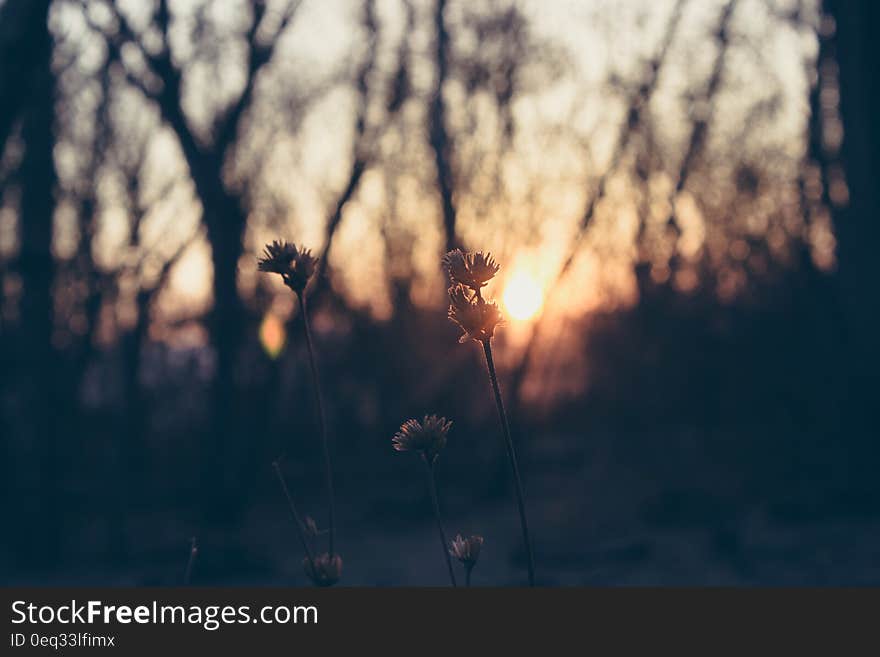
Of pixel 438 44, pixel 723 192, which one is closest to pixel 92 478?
pixel 438 44

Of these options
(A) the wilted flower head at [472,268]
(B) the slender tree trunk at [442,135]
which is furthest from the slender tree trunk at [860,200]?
(A) the wilted flower head at [472,268]

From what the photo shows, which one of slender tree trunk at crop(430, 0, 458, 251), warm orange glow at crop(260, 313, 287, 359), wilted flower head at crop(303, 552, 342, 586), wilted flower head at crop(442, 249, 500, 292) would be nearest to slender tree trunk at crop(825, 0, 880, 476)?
slender tree trunk at crop(430, 0, 458, 251)

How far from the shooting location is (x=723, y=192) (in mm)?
13062

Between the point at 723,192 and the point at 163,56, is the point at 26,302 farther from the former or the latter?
the point at 723,192

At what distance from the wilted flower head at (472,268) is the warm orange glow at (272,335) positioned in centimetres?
756

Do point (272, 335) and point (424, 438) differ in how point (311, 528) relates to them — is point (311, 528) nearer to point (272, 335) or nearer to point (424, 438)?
point (424, 438)

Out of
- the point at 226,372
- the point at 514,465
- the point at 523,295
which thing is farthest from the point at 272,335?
the point at 514,465

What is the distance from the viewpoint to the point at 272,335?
10.8 m

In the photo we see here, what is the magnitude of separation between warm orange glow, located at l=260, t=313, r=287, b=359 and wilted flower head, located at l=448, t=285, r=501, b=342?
24.7ft

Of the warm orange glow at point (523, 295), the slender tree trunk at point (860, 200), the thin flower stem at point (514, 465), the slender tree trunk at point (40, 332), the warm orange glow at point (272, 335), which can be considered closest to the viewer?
the thin flower stem at point (514, 465)

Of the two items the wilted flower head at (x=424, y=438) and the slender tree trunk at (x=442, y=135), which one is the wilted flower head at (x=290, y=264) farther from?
the slender tree trunk at (x=442, y=135)

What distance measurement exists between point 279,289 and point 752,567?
7.01m

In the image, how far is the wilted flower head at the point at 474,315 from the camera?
119cm

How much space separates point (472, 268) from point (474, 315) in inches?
2.6
